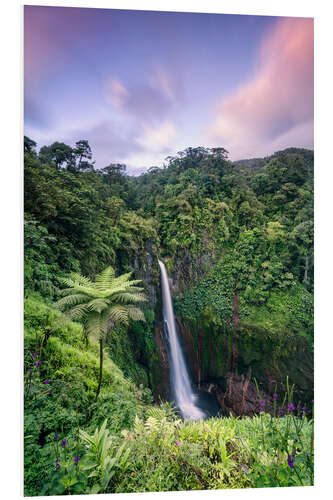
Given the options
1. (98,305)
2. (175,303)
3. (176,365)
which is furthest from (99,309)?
(176,365)

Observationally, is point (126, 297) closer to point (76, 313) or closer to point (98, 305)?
point (98, 305)

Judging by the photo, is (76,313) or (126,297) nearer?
(76,313)

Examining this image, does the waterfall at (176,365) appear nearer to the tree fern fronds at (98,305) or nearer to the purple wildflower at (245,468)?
the purple wildflower at (245,468)

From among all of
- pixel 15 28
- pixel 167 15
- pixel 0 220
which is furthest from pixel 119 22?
pixel 0 220

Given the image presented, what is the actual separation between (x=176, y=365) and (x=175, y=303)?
165 cm

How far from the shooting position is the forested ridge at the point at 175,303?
5.57 ft

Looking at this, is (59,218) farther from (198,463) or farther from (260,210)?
(260,210)

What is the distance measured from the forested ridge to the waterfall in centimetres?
24

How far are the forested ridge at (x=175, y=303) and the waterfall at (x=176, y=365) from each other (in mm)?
243

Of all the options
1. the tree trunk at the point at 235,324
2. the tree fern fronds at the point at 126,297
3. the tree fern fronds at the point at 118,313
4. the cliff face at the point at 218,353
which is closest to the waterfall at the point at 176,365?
the cliff face at the point at 218,353

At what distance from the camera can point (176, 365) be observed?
5.11m

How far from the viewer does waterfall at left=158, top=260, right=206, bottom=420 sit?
15.3 feet

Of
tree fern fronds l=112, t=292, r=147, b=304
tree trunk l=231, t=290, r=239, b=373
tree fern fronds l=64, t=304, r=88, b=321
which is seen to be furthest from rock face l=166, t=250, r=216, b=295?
tree fern fronds l=64, t=304, r=88, b=321

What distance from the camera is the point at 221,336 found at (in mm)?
4340
